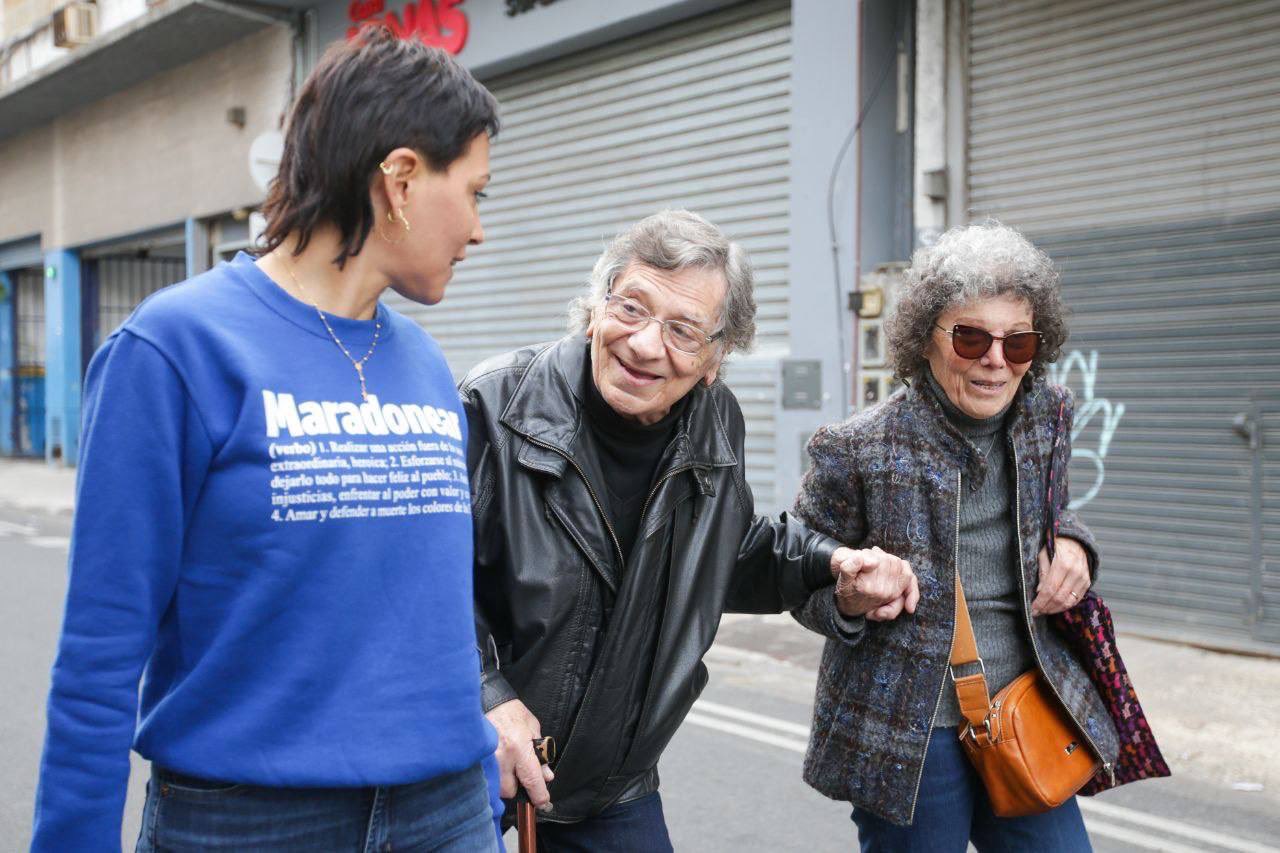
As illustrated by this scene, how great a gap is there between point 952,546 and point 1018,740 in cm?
41

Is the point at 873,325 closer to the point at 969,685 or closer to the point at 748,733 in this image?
the point at 748,733

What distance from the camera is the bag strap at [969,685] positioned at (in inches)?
94.2

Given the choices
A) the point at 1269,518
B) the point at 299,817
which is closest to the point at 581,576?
the point at 299,817

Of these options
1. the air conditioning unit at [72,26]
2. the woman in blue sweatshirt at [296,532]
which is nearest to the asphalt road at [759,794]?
the woman in blue sweatshirt at [296,532]

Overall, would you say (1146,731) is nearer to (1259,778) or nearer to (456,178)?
(456,178)

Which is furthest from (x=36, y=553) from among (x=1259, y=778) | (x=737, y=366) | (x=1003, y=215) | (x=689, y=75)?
(x=1259, y=778)

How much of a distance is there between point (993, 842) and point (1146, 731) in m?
0.42

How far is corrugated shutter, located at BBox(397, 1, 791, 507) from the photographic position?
32.5 feet

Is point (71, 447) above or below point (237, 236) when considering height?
below

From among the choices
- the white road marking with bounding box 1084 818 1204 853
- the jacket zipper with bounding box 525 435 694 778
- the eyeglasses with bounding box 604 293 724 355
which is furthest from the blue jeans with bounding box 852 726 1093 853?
the white road marking with bounding box 1084 818 1204 853

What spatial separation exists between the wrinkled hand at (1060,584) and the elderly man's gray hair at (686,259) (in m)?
0.83

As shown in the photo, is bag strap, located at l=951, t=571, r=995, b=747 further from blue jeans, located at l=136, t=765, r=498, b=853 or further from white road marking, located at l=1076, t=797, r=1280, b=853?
white road marking, located at l=1076, t=797, r=1280, b=853

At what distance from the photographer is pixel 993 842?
2.53 m

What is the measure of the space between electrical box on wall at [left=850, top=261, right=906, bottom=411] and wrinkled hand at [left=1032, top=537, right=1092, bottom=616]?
598 centimetres
